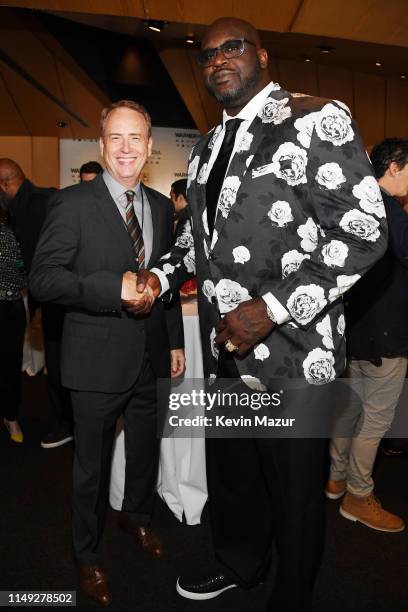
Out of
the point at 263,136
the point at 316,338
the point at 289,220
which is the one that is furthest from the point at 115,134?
the point at 316,338

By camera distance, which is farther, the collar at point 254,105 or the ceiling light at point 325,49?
the ceiling light at point 325,49

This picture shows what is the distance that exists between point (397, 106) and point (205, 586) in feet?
32.3

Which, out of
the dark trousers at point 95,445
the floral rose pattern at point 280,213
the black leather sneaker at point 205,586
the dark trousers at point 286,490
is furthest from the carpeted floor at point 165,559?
the floral rose pattern at point 280,213

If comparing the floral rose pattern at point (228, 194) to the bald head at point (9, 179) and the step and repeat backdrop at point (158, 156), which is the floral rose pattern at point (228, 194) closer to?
the bald head at point (9, 179)

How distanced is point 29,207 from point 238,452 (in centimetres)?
264

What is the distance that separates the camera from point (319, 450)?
183cm

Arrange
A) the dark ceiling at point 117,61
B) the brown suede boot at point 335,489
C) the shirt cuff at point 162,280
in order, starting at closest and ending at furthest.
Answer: the shirt cuff at point 162,280 < the brown suede boot at point 335,489 < the dark ceiling at point 117,61

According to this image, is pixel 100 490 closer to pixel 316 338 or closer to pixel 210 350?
pixel 210 350

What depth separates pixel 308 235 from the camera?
1.71m

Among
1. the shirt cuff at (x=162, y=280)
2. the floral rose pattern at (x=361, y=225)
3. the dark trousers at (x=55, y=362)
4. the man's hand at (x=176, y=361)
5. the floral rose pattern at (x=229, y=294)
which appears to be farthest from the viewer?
the dark trousers at (x=55, y=362)

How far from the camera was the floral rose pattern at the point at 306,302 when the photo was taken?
162 centimetres

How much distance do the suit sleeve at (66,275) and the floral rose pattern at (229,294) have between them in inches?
14.7

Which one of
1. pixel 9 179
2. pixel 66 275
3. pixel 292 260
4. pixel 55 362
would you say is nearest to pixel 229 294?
pixel 292 260

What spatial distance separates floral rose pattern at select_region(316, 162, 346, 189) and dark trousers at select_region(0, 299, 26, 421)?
8.65 feet
